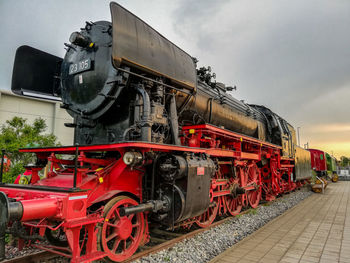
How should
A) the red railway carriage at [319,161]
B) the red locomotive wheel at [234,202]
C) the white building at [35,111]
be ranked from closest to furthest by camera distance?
the red locomotive wheel at [234,202], the white building at [35,111], the red railway carriage at [319,161]

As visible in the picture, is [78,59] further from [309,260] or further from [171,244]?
[309,260]

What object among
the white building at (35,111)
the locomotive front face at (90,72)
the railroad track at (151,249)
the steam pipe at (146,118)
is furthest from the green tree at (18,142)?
the white building at (35,111)

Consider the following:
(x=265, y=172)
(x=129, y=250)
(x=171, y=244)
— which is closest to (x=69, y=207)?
(x=129, y=250)

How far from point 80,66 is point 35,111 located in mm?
15182

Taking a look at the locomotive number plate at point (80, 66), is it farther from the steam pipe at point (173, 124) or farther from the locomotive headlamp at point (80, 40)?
the steam pipe at point (173, 124)

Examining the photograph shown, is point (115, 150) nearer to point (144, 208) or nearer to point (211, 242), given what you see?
point (144, 208)

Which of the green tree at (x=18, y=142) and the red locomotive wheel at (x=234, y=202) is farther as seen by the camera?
the green tree at (x=18, y=142)

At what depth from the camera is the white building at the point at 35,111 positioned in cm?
1552

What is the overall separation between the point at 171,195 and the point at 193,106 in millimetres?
A: 2121

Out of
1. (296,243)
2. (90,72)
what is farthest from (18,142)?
(296,243)

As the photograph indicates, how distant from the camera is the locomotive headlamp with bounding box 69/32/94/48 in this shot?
388 centimetres

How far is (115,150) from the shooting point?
11.1ft

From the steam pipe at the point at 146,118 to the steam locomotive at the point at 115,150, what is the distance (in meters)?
0.01

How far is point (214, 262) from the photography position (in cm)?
326
